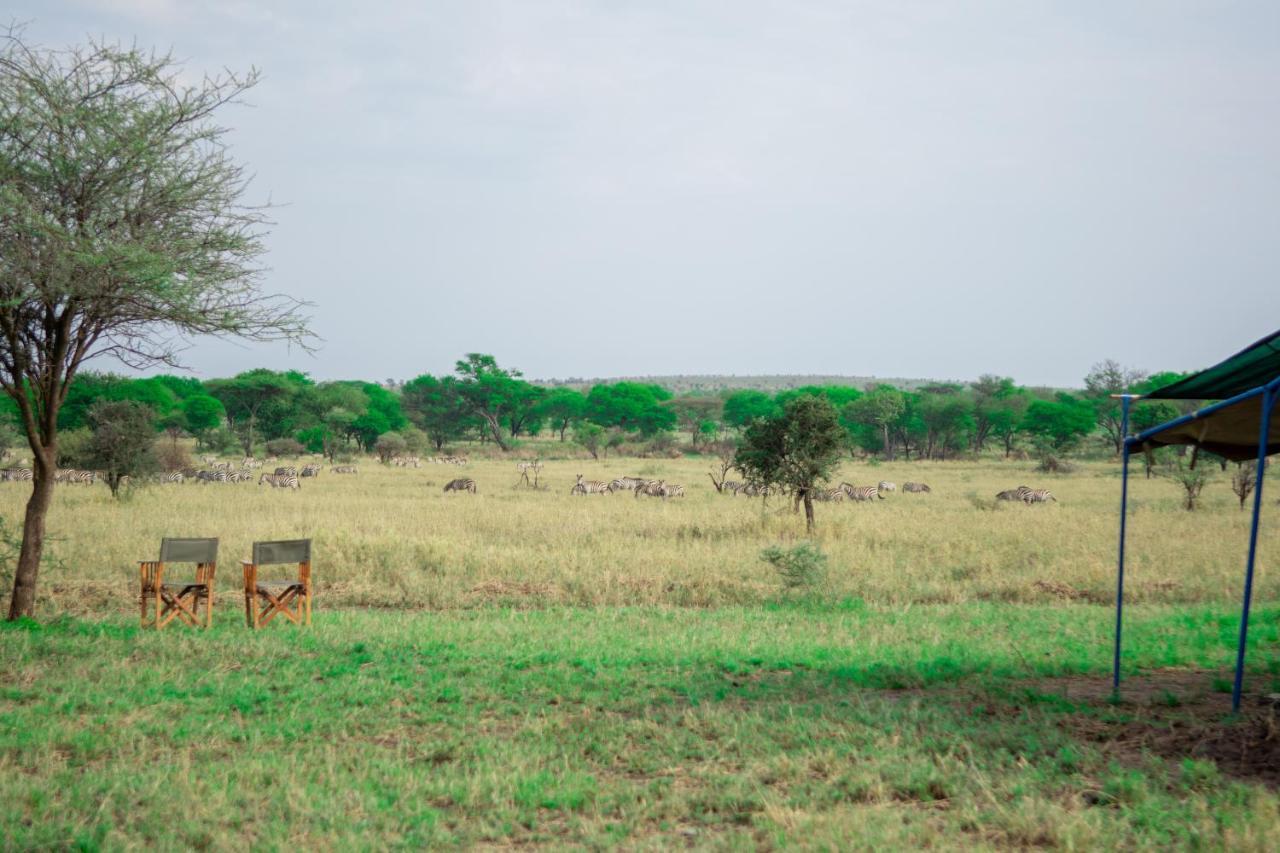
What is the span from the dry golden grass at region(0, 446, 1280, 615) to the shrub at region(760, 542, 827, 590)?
32 cm

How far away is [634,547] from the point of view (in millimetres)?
16250

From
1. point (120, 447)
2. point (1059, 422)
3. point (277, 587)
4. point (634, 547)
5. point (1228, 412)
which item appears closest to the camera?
point (1228, 412)

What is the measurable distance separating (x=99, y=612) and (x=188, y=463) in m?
30.2

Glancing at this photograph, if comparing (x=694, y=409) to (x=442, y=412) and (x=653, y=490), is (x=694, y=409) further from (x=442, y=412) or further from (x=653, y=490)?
(x=653, y=490)

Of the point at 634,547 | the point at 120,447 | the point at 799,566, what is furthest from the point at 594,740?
the point at 120,447

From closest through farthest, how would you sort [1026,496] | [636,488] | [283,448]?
1. [1026,496]
2. [636,488]
3. [283,448]

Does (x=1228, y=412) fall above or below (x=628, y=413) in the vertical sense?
below

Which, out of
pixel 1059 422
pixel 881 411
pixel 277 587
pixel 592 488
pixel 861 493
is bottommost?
pixel 592 488

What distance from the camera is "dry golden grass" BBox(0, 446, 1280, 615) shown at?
42.4 ft

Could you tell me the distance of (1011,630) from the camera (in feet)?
34.2

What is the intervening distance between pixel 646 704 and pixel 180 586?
6.05 m

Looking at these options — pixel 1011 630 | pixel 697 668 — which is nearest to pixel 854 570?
pixel 1011 630

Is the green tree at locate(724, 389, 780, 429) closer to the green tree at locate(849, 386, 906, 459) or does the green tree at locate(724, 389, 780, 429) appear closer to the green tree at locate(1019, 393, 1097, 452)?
the green tree at locate(849, 386, 906, 459)

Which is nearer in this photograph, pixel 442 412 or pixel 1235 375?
pixel 1235 375
